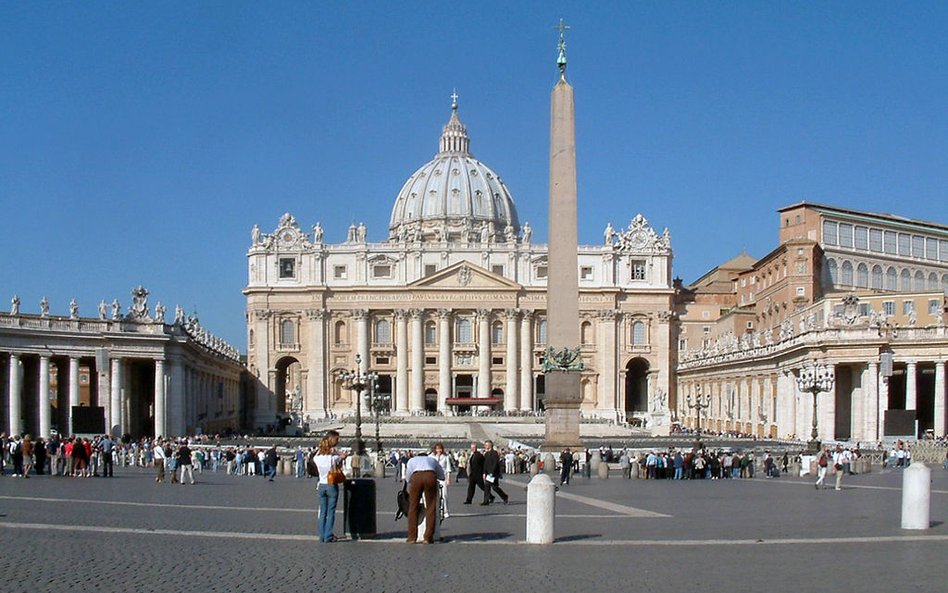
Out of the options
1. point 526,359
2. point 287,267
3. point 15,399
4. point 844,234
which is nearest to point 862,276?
point 844,234

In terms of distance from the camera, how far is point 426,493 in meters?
13.6

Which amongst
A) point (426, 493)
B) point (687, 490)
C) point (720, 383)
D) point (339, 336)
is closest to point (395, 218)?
point (339, 336)

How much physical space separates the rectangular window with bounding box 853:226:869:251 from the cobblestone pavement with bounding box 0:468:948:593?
60407 millimetres

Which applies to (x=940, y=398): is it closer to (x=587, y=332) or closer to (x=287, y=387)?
(x=587, y=332)

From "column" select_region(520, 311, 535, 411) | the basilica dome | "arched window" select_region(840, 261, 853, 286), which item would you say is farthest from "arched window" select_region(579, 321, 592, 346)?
the basilica dome

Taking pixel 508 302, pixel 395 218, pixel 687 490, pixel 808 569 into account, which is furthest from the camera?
pixel 395 218

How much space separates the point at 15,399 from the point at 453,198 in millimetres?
87280

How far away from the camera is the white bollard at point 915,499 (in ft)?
48.4

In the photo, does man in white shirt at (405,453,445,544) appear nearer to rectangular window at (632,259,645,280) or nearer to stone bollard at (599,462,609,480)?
stone bollard at (599,462,609,480)

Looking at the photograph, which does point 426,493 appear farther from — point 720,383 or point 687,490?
point 720,383

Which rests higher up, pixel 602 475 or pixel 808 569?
pixel 808 569

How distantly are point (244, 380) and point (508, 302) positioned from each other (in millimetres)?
21415

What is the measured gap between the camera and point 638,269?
97.4 m

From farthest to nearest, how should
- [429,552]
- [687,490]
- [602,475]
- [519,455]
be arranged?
[519,455] → [602,475] → [687,490] → [429,552]
